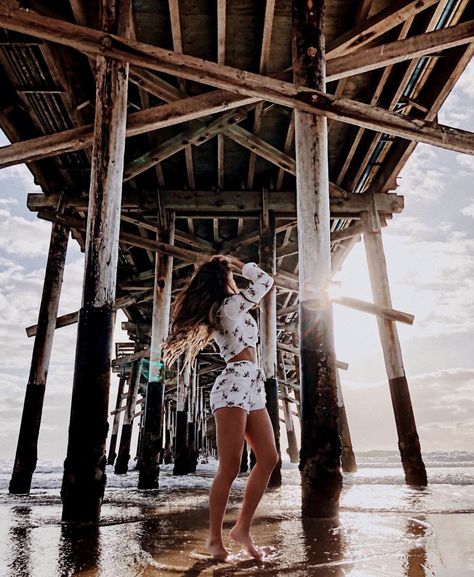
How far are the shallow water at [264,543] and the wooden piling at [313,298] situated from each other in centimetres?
34

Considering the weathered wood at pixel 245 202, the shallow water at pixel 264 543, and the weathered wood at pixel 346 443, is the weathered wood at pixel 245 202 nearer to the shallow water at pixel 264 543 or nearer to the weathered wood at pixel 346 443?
the weathered wood at pixel 346 443

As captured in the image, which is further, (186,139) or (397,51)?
(186,139)

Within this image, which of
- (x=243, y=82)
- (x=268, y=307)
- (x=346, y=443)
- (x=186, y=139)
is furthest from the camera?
(x=346, y=443)

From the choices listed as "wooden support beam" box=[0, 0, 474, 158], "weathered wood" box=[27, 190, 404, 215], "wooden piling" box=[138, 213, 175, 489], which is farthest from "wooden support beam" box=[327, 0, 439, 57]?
"wooden piling" box=[138, 213, 175, 489]

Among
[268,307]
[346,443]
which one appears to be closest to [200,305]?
[268,307]

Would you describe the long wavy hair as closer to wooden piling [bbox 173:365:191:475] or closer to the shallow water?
the shallow water

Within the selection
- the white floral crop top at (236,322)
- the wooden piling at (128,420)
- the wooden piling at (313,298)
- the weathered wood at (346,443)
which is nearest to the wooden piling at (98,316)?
the white floral crop top at (236,322)

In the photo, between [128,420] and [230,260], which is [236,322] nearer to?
[230,260]

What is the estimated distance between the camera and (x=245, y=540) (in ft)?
8.86

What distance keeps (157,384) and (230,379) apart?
5.45 metres

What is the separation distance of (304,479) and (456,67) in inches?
218

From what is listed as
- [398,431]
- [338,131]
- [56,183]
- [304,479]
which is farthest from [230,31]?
[398,431]

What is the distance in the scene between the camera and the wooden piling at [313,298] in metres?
3.99

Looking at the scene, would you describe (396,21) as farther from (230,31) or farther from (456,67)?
(230,31)
